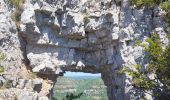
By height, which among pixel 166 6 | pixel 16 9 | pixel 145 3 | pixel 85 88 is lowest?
pixel 85 88

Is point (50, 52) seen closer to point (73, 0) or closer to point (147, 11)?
point (73, 0)

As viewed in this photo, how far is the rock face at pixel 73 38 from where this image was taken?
25609 millimetres

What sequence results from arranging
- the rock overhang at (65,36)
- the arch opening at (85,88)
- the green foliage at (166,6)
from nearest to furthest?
the green foliage at (166,6)
the rock overhang at (65,36)
the arch opening at (85,88)

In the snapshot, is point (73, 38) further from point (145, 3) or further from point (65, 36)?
point (145, 3)

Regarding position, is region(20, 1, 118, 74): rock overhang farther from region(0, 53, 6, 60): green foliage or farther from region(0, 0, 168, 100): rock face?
region(0, 53, 6, 60): green foliage

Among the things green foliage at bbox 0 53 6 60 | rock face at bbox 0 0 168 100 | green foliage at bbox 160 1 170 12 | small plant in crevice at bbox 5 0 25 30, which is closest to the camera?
green foliage at bbox 160 1 170 12

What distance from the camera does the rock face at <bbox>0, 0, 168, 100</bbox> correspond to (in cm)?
2561

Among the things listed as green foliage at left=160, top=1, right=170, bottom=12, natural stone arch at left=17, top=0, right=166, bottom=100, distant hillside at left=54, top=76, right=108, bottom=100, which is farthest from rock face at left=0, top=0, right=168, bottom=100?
distant hillside at left=54, top=76, right=108, bottom=100

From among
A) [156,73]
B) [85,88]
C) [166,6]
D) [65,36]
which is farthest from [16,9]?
[85,88]

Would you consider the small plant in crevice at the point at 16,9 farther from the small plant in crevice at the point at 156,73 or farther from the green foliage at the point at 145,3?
the small plant in crevice at the point at 156,73

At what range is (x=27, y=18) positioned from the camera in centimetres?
2645

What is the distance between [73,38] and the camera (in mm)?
28016

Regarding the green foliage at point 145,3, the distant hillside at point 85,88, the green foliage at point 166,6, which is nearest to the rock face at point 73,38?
the green foliage at point 145,3

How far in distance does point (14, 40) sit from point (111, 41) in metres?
7.28
